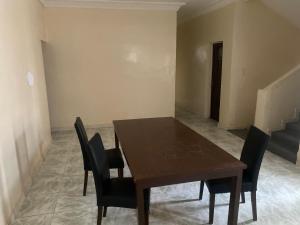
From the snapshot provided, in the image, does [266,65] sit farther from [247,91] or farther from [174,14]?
[174,14]

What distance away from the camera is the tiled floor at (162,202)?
2131 millimetres

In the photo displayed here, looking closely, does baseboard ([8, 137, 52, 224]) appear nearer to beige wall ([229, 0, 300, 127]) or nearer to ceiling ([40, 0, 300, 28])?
ceiling ([40, 0, 300, 28])

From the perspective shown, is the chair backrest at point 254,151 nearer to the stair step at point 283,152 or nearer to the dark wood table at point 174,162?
the dark wood table at point 174,162

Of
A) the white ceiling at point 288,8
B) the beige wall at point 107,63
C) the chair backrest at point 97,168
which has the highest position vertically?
the white ceiling at point 288,8

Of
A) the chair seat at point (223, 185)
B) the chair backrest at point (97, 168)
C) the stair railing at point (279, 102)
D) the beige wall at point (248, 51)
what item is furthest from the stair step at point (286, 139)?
the chair backrest at point (97, 168)

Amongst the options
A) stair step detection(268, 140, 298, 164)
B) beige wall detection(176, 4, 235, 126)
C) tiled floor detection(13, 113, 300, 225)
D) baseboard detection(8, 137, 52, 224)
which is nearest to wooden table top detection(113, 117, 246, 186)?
tiled floor detection(13, 113, 300, 225)

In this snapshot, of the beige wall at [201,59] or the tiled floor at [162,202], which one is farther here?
the beige wall at [201,59]

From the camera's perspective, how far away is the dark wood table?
1.54 metres

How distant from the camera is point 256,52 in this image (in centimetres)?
463

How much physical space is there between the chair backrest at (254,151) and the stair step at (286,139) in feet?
6.32

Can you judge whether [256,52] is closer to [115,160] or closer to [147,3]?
[147,3]

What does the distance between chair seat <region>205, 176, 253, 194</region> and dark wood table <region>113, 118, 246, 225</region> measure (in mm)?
159

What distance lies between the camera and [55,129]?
501 cm

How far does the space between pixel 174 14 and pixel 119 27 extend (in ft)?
4.08
